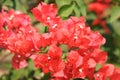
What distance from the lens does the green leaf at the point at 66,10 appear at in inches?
86.7

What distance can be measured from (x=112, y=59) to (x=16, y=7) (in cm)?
103

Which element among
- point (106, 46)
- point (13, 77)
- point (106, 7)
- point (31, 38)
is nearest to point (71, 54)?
point (31, 38)

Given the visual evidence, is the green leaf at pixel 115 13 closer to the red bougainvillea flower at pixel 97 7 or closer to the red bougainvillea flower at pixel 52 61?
the red bougainvillea flower at pixel 52 61

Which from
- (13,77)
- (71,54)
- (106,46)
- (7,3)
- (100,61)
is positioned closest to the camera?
(71,54)

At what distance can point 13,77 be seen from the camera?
2623mm

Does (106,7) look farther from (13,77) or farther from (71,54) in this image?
(71,54)

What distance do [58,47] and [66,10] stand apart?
36 cm

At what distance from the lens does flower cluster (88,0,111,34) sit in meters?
3.36

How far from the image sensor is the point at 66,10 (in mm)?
2207

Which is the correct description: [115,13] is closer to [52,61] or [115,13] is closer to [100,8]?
[52,61]

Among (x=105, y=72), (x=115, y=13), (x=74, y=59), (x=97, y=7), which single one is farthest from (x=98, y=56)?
(x=97, y=7)

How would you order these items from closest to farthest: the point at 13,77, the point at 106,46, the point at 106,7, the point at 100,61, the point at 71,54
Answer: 1. the point at 71,54
2. the point at 100,61
3. the point at 13,77
4. the point at 106,46
5. the point at 106,7

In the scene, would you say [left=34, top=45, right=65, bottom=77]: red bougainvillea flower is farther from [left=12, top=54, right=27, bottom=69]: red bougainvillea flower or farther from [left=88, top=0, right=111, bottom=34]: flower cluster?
[left=88, top=0, right=111, bottom=34]: flower cluster

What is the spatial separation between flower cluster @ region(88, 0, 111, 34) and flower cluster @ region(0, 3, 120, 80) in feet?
4.31
